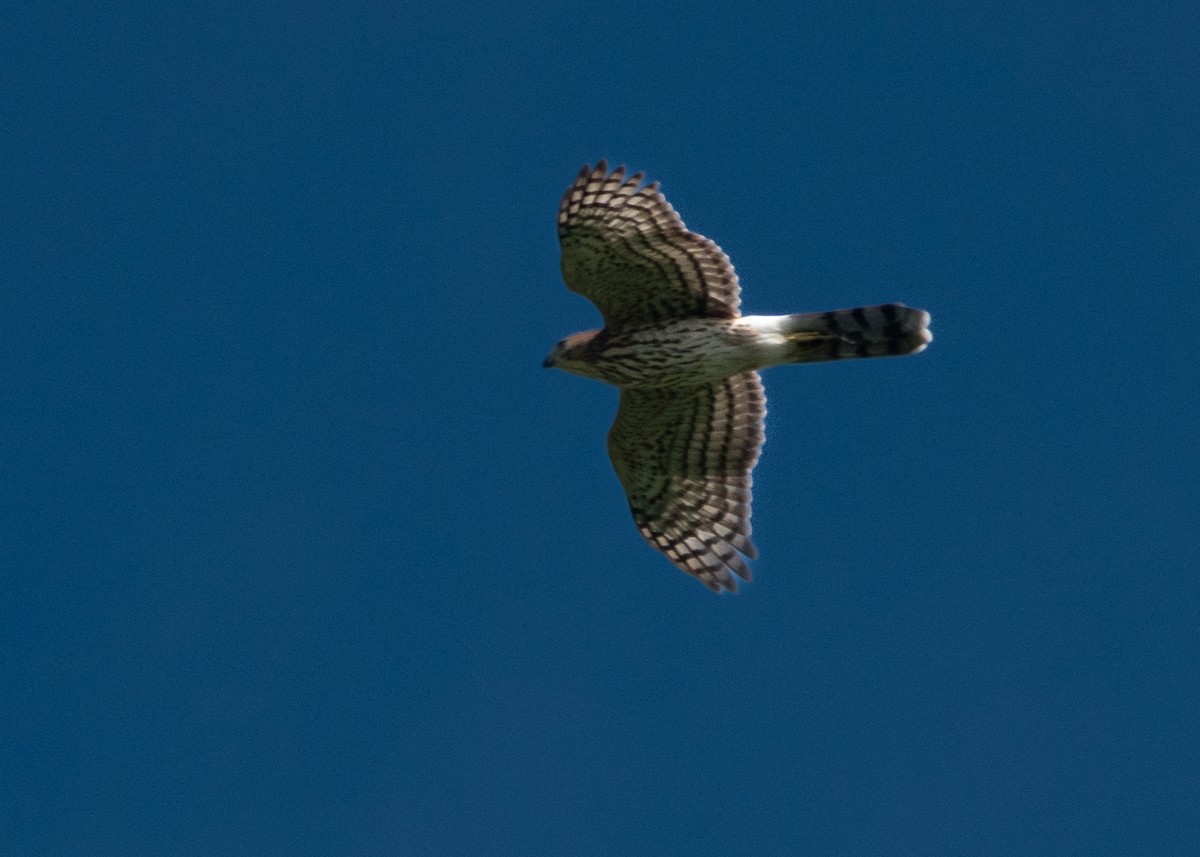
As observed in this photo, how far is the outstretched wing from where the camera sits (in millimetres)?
13852

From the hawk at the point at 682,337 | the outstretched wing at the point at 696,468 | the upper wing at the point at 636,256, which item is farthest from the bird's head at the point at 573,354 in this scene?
the outstretched wing at the point at 696,468

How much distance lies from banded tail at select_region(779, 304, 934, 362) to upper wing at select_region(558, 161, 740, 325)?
504 millimetres

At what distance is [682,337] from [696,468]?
149 centimetres

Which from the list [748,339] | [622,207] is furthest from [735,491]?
[622,207]

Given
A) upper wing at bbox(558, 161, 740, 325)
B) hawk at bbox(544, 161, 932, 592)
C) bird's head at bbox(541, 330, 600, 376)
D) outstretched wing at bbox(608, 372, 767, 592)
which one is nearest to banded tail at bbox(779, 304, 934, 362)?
hawk at bbox(544, 161, 932, 592)

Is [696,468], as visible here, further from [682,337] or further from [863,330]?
[863,330]

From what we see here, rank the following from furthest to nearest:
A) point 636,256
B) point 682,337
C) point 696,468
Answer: point 696,468
point 682,337
point 636,256

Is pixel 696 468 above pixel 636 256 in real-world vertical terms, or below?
below

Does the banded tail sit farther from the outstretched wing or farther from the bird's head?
the bird's head

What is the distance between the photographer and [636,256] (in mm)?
12844

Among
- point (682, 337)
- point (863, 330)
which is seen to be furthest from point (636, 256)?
point (863, 330)

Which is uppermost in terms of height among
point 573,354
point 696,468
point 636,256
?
point 636,256

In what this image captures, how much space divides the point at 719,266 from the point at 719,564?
254 centimetres

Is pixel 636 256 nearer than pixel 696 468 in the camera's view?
Yes
